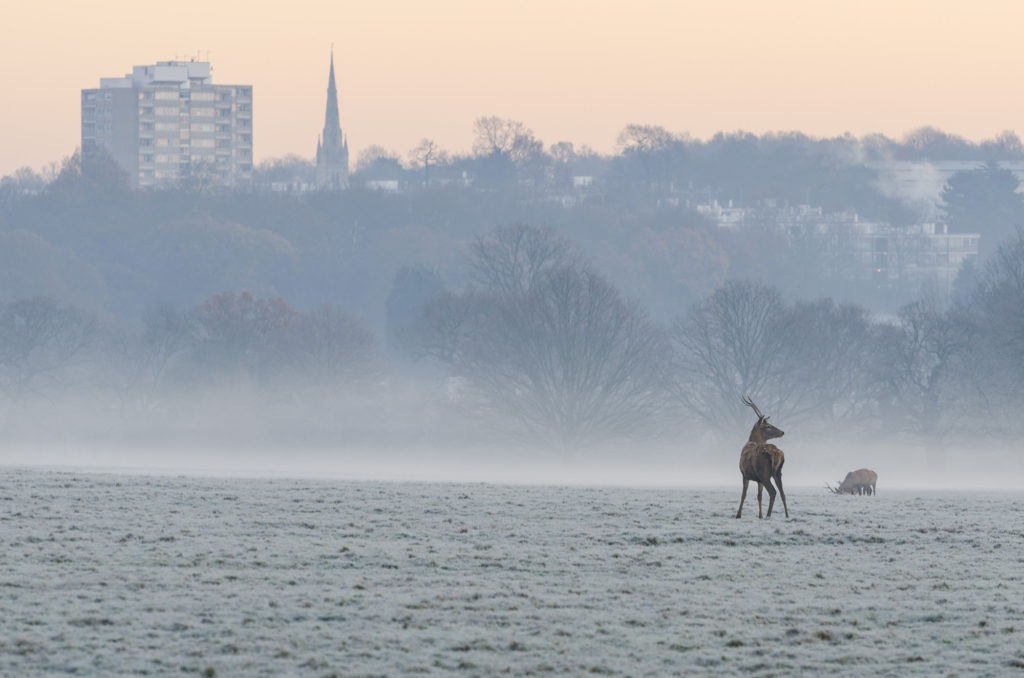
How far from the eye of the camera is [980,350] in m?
66.8

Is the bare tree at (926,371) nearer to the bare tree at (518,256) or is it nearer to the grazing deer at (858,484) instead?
the bare tree at (518,256)

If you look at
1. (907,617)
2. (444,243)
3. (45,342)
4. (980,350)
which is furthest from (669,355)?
(444,243)

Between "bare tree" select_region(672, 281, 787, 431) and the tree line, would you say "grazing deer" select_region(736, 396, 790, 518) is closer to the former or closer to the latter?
the tree line

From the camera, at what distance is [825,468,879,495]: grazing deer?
1224 inches

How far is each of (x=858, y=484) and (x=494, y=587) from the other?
58.6 ft

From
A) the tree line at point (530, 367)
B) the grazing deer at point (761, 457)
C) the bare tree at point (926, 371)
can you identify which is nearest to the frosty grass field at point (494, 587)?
the grazing deer at point (761, 457)

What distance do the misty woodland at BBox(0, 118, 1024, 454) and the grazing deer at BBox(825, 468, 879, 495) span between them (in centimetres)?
2946

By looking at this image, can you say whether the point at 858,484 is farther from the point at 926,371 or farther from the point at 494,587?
the point at 926,371

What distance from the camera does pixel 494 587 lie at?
15.4 meters

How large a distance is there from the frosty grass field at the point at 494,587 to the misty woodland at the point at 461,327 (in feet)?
144

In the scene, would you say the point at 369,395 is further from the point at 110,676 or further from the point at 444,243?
the point at 110,676

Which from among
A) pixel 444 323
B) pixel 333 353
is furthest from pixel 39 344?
pixel 444 323

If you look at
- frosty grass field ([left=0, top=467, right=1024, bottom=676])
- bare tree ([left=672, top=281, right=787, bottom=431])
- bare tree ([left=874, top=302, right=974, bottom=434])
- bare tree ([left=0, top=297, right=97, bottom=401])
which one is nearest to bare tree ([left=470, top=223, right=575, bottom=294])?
bare tree ([left=672, top=281, right=787, bottom=431])

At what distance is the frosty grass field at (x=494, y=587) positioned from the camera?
12688 mm
